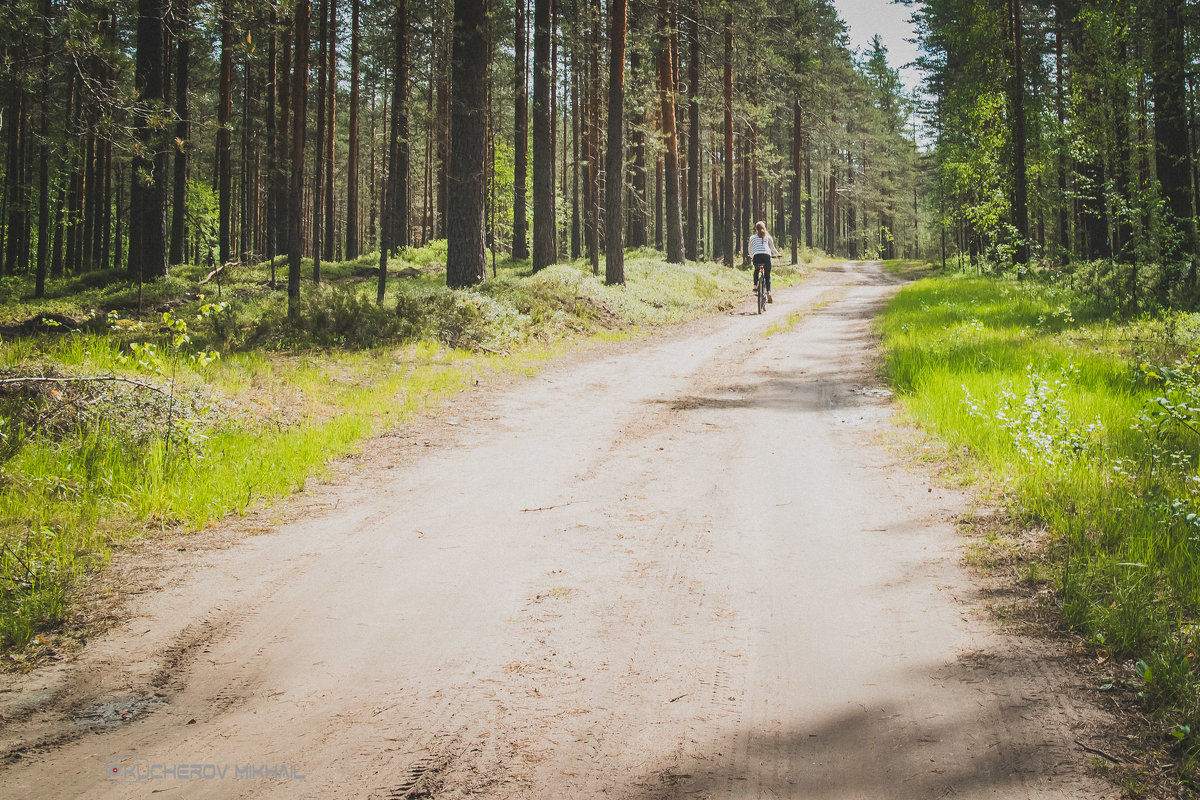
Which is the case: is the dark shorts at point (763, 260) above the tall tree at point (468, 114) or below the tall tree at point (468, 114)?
below

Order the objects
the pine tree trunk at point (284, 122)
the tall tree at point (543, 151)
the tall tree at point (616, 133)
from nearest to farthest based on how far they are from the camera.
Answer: the tall tree at point (616, 133) → the tall tree at point (543, 151) → the pine tree trunk at point (284, 122)

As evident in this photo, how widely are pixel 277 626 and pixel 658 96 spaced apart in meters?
23.0

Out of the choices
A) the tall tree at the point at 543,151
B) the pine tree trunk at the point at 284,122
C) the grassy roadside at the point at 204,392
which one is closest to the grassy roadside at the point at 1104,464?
the grassy roadside at the point at 204,392

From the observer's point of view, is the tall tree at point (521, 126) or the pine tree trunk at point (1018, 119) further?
the pine tree trunk at point (1018, 119)

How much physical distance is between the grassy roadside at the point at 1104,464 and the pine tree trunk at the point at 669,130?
1551 centimetres

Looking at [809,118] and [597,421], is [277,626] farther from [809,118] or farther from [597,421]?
[809,118]

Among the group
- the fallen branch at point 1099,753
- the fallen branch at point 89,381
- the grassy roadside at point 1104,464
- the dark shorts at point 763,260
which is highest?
the dark shorts at point 763,260

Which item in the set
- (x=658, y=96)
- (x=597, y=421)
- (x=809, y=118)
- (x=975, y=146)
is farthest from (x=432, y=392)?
(x=809, y=118)

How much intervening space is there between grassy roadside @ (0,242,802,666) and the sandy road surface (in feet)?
2.59

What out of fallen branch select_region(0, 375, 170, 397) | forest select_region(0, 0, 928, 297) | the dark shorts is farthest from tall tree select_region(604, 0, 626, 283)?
fallen branch select_region(0, 375, 170, 397)

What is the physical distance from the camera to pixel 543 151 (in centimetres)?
2283

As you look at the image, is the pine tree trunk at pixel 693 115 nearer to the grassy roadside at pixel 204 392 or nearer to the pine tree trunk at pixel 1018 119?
the pine tree trunk at pixel 1018 119

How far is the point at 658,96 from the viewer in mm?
23516

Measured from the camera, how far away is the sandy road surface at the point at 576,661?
258 cm
